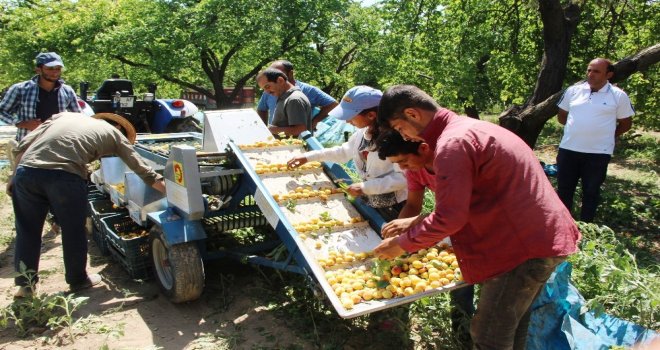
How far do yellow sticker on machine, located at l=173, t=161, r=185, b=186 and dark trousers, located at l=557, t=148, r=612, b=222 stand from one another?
4.11 m

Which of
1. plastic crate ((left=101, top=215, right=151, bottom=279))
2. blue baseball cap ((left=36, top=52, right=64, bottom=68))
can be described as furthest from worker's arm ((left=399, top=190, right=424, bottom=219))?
blue baseball cap ((left=36, top=52, right=64, bottom=68))

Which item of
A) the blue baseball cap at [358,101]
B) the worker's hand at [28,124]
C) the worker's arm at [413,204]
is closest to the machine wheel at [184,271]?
the blue baseball cap at [358,101]

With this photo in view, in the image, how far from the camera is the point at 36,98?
18.0 feet

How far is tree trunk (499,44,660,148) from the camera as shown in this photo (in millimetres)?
6098

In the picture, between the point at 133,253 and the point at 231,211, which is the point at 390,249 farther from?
the point at 133,253

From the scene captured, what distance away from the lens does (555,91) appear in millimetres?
7500

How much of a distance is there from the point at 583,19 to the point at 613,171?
3.30 m

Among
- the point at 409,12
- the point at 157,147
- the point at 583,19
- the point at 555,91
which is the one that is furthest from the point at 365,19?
the point at 157,147

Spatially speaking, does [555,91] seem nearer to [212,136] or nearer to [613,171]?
[613,171]

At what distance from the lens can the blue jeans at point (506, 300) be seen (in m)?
2.28

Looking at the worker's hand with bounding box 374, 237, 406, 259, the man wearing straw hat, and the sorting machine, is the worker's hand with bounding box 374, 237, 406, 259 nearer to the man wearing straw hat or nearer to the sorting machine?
the sorting machine

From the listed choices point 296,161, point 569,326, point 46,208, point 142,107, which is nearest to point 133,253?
point 46,208

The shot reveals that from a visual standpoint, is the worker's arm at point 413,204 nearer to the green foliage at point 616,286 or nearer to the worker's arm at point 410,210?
the worker's arm at point 410,210

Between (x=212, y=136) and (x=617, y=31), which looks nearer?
(x=212, y=136)
